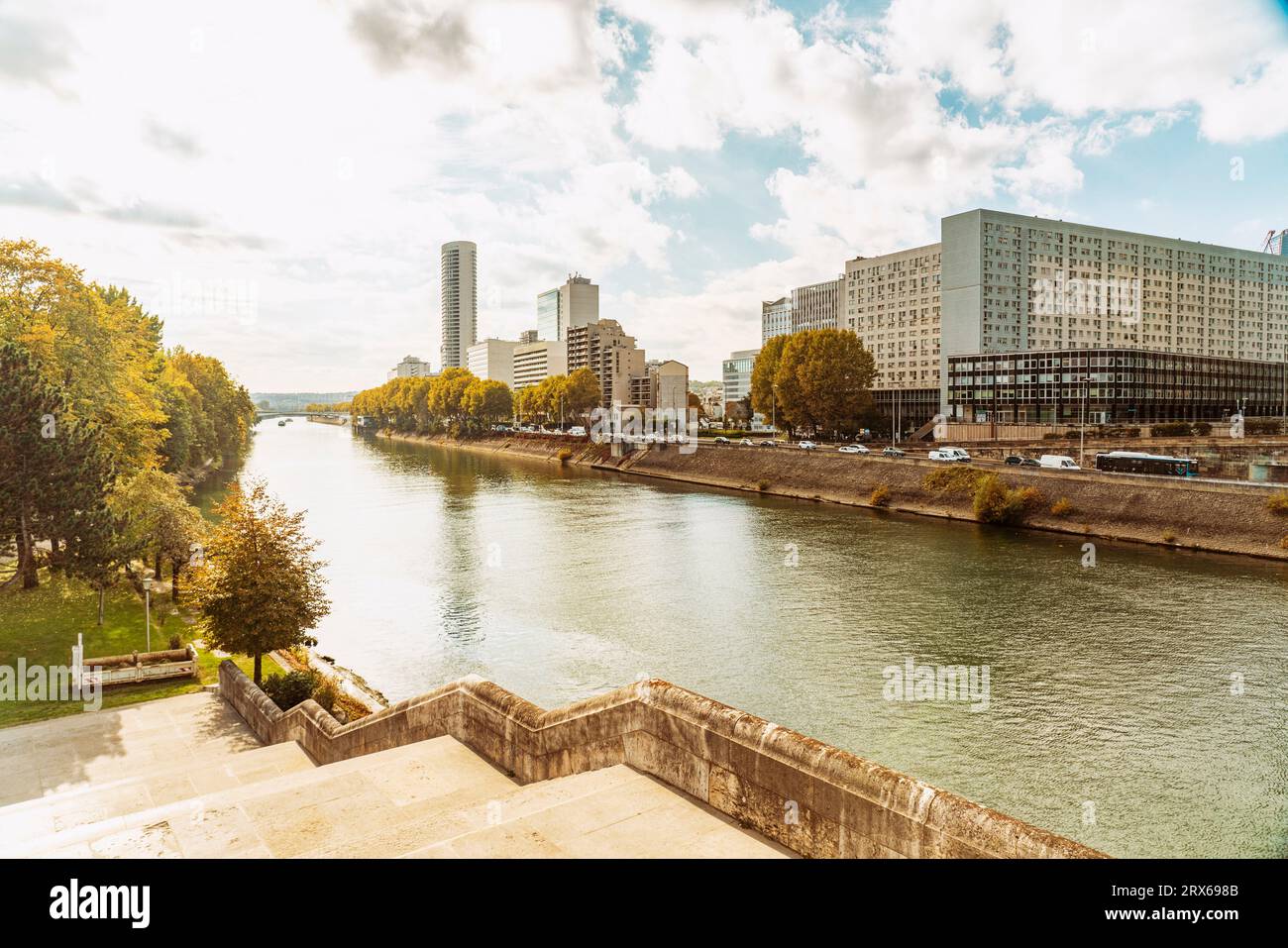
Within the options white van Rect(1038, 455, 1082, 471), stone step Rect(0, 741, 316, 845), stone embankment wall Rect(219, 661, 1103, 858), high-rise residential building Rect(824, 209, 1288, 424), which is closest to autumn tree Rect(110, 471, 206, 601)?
stone step Rect(0, 741, 316, 845)

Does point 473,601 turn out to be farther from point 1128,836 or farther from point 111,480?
point 1128,836

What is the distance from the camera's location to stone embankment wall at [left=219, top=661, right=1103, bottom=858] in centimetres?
671

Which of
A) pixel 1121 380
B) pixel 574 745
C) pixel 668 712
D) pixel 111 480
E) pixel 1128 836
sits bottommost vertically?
pixel 1128 836

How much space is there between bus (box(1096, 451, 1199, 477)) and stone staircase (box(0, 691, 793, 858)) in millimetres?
59857

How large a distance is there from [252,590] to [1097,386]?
11895cm

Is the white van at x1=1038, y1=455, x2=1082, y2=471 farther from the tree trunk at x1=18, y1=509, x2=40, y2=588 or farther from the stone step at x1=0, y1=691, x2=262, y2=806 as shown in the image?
the tree trunk at x1=18, y1=509, x2=40, y2=588

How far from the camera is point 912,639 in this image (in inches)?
1179

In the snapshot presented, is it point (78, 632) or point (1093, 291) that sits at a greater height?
point (1093, 291)

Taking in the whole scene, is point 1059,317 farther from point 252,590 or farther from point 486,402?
point 252,590

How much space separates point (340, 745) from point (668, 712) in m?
9.62

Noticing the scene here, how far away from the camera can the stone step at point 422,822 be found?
7402 millimetres

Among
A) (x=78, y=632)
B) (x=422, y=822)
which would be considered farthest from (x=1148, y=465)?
(x=78, y=632)
